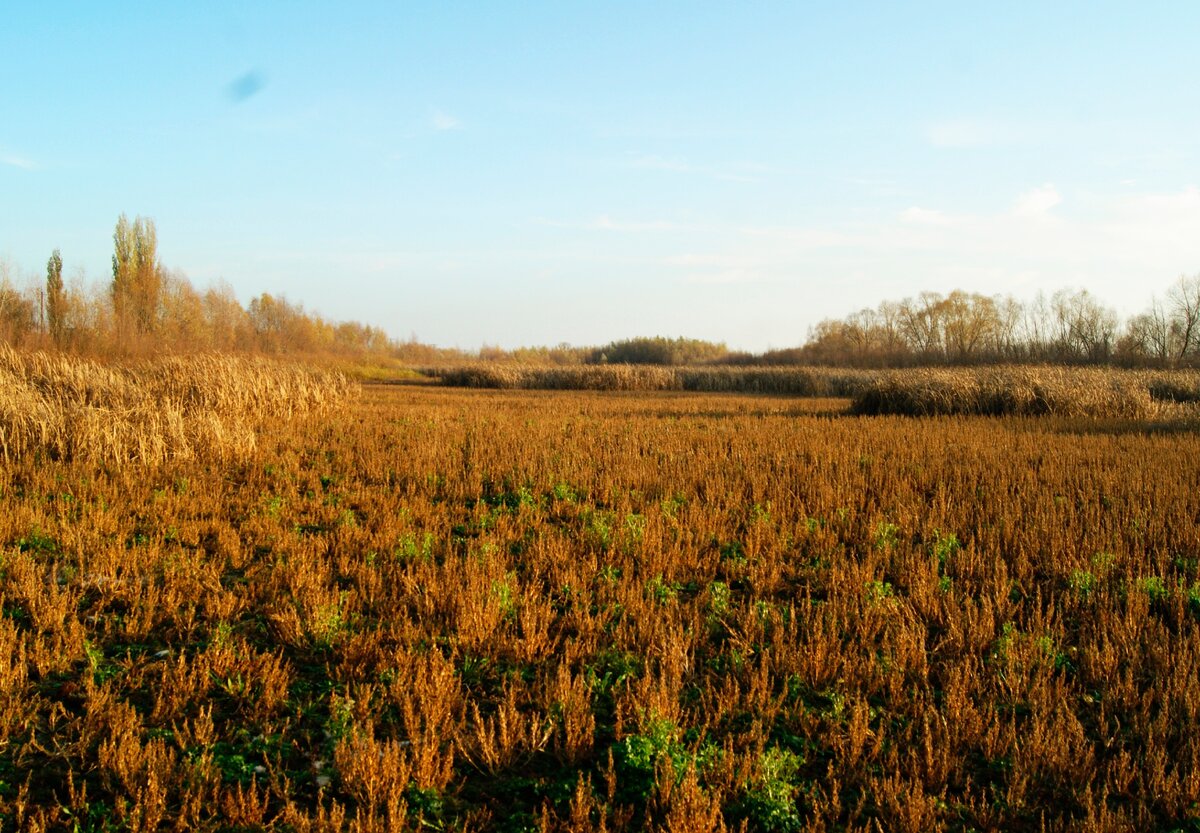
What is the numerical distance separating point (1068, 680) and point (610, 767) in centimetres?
322

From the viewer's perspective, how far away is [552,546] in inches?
286

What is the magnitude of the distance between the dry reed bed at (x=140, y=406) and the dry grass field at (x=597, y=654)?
1201mm

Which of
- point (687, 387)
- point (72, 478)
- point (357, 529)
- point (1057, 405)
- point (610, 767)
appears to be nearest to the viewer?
point (610, 767)

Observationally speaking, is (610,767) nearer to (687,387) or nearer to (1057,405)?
(1057,405)

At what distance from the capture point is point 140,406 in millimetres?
12586

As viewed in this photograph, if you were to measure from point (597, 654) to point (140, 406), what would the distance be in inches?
428

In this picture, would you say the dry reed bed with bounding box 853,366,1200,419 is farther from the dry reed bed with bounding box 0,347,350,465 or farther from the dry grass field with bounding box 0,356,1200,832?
the dry reed bed with bounding box 0,347,350,465

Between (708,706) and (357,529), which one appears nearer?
(708,706)

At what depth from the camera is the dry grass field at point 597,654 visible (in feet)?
11.6

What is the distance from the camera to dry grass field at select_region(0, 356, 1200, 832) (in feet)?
11.6

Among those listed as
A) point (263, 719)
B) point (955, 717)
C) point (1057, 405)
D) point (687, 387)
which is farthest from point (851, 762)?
point (687, 387)

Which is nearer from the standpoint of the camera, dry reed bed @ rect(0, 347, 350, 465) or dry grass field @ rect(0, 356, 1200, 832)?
dry grass field @ rect(0, 356, 1200, 832)

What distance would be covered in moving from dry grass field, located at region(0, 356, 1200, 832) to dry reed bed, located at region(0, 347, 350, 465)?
1.20 metres

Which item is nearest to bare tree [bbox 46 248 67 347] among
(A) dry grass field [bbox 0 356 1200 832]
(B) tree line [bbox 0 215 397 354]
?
(B) tree line [bbox 0 215 397 354]
